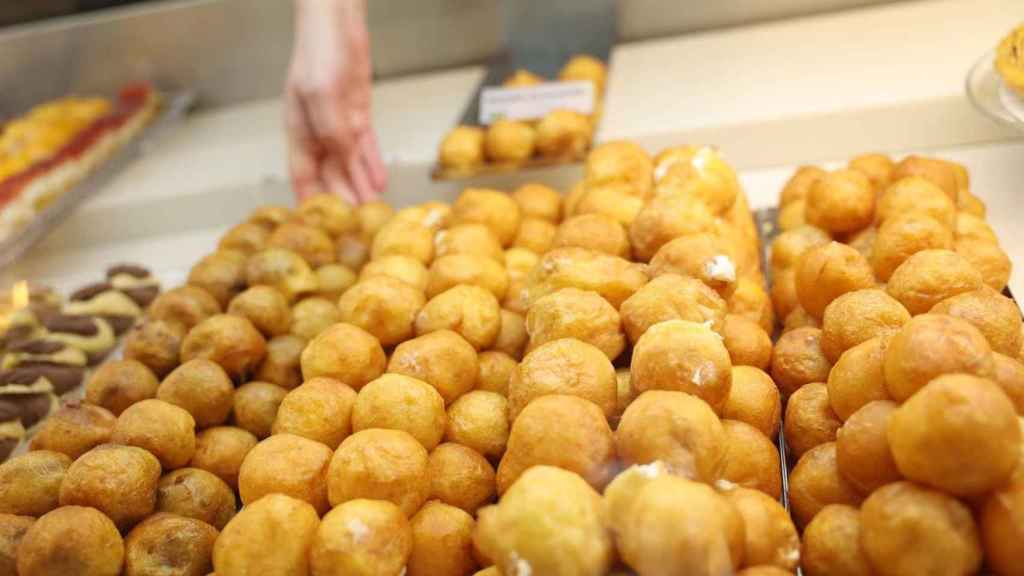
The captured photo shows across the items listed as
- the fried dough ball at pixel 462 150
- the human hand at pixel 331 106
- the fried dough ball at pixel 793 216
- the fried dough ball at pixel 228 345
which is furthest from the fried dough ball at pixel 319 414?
the fried dough ball at pixel 462 150

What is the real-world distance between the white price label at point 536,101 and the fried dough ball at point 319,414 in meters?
1.35

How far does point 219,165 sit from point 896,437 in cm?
241

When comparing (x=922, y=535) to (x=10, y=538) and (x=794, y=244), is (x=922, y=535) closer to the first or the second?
A: (x=794, y=244)

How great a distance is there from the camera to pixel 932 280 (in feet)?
4.10

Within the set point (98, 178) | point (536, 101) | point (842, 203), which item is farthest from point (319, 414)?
point (98, 178)

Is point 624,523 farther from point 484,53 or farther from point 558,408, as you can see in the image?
point 484,53

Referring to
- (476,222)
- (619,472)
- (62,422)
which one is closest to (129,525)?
(62,422)

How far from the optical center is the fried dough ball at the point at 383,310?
143 cm

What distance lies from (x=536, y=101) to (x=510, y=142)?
0.61 feet

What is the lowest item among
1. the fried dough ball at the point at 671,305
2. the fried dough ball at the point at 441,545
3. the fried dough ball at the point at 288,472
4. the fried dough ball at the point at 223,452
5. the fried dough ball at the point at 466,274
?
the fried dough ball at the point at 223,452

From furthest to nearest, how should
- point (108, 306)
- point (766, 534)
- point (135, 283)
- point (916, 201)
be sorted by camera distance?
1. point (135, 283)
2. point (108, 306)
3. point (916, 201)
4. point (766, 534)

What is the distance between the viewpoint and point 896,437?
93cm

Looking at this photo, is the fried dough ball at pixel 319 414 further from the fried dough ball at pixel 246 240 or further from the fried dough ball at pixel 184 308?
the fried dough ball at pixel 246 240

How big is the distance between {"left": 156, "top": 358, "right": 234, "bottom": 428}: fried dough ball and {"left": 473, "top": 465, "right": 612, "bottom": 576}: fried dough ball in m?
0.65
